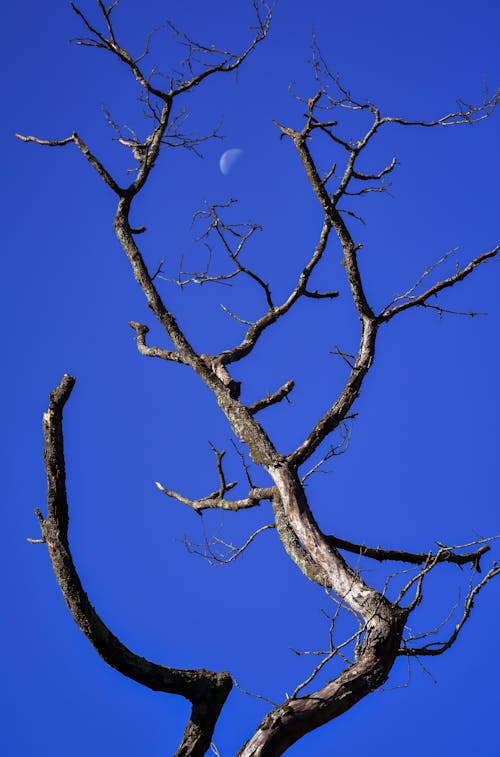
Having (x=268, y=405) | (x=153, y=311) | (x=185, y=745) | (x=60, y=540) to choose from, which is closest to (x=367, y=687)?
(x=185, y=745)

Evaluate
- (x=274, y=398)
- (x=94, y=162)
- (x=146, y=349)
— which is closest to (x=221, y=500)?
(x=274, y=398)

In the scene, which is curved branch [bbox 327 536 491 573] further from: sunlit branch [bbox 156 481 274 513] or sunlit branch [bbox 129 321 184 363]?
sunlit branch [bbox 129 321 184 363]

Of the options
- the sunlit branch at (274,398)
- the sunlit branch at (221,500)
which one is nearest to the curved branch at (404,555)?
the sunlit branch at (221,500)

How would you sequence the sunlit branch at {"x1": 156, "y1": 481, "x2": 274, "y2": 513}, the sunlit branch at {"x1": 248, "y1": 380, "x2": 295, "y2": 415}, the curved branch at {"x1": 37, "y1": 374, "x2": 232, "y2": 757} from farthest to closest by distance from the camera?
the sunlit branch at {"x1": 248, "y1": 380, "x2": 295, "y2": 415}, the sunlit branch at {"x1": 156, "y1": 481, "x2": 274, "y2": 513}, the curved branch at {"x1": 37, "y1": 374, "x2": 232, "y2": 757}

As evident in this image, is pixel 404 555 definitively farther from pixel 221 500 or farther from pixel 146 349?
pixel 146 349

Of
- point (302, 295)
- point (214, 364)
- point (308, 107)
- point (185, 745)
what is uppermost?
point (308, 107)

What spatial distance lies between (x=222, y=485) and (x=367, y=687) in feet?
7.43

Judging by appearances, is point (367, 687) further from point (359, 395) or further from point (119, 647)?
point (359, 395)

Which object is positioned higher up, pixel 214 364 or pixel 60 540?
pixel 214 364

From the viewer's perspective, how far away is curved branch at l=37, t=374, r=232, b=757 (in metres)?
3.91

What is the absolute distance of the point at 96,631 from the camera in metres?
3.94

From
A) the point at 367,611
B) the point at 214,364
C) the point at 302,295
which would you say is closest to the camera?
the point at 367,611

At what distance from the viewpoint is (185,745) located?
3.89 m

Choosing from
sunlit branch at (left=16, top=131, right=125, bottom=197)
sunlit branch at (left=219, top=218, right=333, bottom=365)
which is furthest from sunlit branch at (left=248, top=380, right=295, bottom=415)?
sunlit branch at (left=16, top=131, right=125, bottom=197)
